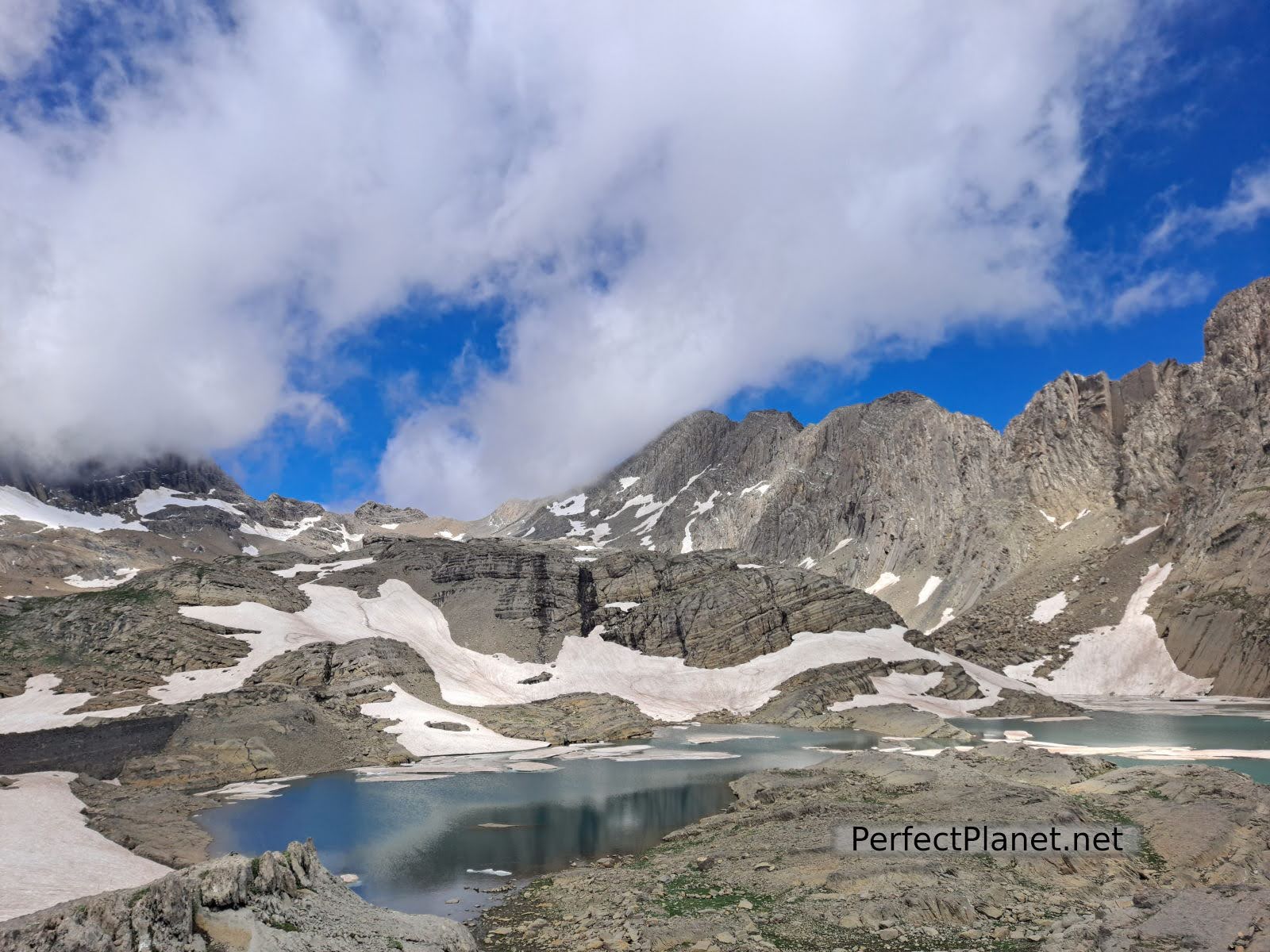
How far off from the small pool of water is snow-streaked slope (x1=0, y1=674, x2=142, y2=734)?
57.4 feet

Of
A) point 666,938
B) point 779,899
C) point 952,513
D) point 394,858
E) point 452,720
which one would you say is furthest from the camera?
point 952,513

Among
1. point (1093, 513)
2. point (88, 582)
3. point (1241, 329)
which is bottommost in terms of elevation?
point (1093, 513)

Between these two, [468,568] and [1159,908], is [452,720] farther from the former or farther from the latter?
[1159,908]

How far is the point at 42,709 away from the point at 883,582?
14635 cm

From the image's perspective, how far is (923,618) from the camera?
481 feet

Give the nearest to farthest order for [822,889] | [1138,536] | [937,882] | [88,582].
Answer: [937,882] < [822,889] < [1138,536] < [88,582]

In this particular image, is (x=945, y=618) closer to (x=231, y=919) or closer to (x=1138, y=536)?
(x=1138, y=536)

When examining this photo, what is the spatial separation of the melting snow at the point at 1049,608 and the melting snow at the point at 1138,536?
13.7m

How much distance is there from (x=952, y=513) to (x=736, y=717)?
10278cm

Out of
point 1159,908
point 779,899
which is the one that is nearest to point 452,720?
point 779,899

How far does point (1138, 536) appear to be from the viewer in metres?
125

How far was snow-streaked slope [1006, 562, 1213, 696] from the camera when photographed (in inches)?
4048

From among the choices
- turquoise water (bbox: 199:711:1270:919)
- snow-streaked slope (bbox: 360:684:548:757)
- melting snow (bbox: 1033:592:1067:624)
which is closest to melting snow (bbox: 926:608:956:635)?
melting snow (bbox: 1033:592:1067:624)

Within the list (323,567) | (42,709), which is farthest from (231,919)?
(323,567)
